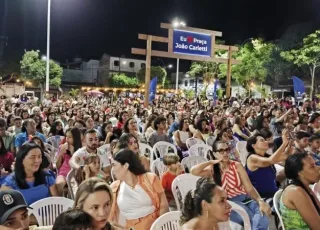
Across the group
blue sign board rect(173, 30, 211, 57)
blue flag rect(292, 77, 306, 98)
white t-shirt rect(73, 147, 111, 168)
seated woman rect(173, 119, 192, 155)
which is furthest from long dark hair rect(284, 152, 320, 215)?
→ blue flag rect(292, 77, 306, 98)

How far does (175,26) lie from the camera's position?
15.2 metres

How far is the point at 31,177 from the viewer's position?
3809mm

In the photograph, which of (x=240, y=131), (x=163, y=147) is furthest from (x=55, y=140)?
(x=240, y=131)

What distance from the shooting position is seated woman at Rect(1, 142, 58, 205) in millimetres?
3679

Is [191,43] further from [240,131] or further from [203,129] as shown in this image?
[203,129]

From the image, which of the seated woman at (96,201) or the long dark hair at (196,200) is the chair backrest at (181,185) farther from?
the seated woman at (96,201)

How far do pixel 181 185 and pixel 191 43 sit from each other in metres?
12.3

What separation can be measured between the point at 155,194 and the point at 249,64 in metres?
31.2

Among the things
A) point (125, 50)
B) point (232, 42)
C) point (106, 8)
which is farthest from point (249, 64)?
point (125, 50)

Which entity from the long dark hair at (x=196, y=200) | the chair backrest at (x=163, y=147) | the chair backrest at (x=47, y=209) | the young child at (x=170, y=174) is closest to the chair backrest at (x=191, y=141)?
the chair backrest at (x=163, y=147)

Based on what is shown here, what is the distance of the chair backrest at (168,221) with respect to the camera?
3013 millimetres

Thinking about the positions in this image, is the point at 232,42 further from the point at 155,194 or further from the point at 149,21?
the point at 155,194

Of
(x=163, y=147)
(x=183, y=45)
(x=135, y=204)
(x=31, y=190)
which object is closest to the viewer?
(x=135, y=204)

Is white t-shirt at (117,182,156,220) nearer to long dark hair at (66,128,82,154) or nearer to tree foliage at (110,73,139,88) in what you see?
long dark hair at (66,128,82,154)
